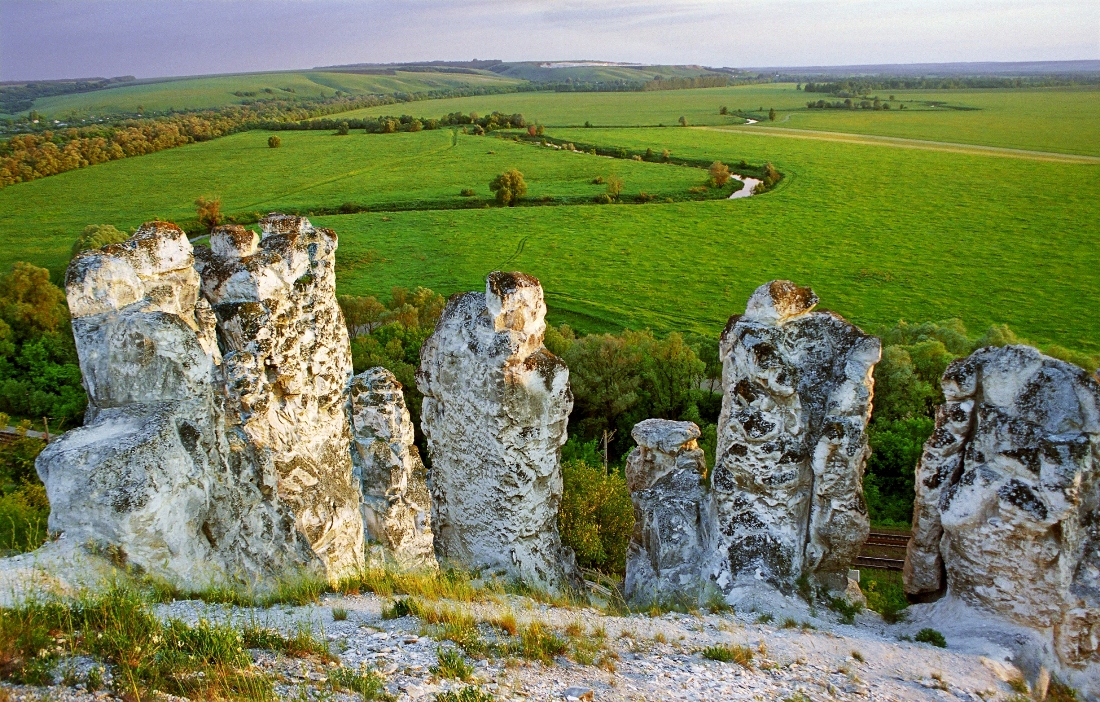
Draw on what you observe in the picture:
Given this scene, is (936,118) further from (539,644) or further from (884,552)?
(539,644)

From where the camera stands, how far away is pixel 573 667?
27.9ft

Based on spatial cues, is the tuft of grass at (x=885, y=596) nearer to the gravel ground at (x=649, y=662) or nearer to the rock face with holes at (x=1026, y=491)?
the gravel ground at (x=649, y=662)

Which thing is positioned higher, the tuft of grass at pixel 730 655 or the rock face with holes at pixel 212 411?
the rock face with holes at pixel 212 411

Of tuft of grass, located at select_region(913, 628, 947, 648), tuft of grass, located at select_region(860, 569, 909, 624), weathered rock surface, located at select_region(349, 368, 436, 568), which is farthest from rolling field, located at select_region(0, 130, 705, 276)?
tuft of grass, located at select_region(913, 628, 947, 648)

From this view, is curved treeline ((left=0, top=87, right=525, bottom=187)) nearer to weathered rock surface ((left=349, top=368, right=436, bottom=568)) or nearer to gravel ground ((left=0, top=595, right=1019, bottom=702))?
weathered rock surface ((left=349, top=368, right=436, bottom=568))

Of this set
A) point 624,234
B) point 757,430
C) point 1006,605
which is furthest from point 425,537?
point 624,234

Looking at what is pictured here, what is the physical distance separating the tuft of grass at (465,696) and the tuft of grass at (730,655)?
3306 millimetres

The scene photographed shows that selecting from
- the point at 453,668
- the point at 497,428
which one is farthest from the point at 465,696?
the point at 497,428

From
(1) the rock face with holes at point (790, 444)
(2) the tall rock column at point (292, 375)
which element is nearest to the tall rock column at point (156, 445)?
(2) the tall rock column at point (292, 375)

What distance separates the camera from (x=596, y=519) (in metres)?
20.3

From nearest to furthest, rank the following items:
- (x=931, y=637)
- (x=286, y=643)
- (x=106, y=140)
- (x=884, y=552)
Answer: (x=286, y=643) → (x=931, y=637) → (x=884, y=552) → (x=106, y=140)

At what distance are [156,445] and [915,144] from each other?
446 feet

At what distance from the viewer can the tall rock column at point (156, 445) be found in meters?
9.52

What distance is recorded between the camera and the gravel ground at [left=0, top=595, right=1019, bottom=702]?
7.80m
